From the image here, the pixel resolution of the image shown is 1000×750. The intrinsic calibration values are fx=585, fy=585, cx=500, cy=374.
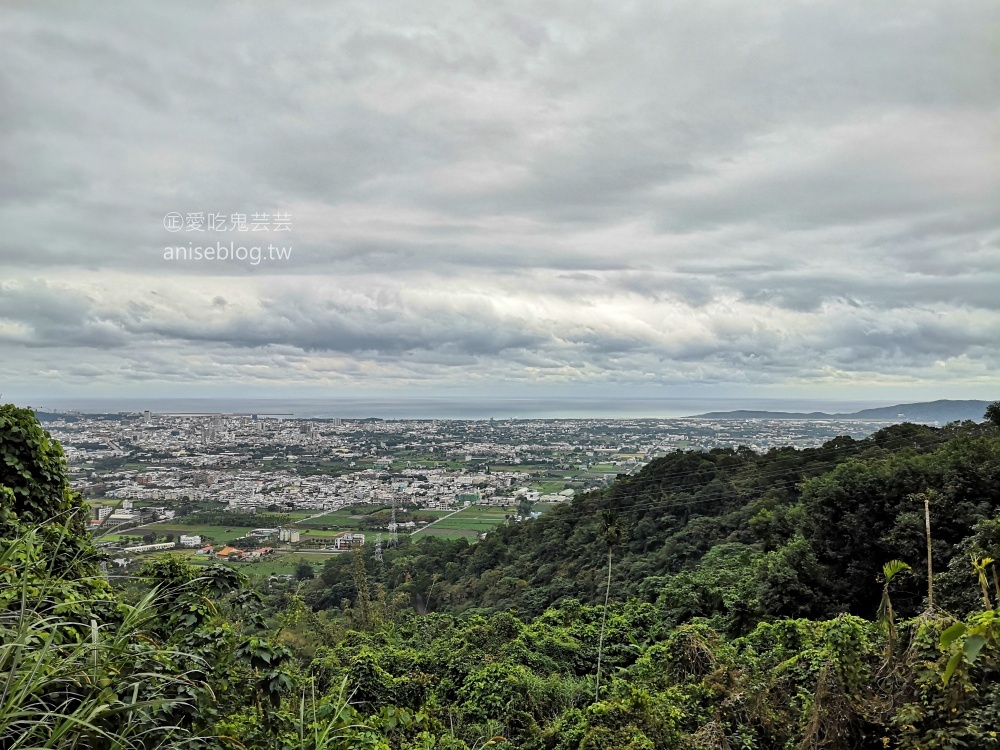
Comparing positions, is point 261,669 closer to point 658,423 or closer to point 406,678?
point 406,678

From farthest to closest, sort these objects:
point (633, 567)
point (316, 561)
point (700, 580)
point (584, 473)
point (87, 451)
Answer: point (584, 473) < point (316, 561) < point (633, 567) < point (87, 451) < point (700, 580)

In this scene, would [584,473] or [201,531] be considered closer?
[201,531]

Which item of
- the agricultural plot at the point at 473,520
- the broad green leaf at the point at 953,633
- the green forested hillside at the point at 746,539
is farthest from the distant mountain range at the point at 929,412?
the broad green leaf at the point at 953,633

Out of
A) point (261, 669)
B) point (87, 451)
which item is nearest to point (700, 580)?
point (261, 669)

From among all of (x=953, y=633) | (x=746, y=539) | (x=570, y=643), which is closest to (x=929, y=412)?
(x=746, y=539)

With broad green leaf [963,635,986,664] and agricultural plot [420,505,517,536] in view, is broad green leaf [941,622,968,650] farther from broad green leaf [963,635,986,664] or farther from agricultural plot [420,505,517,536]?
agricultural plot [420,505,517,536]

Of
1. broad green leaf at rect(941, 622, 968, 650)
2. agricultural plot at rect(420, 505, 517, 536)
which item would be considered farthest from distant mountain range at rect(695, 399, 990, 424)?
broad green leaf at rect(941, 622, 968, 650)

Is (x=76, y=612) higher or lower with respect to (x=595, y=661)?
higher

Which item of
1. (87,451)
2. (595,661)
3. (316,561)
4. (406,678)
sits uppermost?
(87,451)

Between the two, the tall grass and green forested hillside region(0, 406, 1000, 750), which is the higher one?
the tall grass
